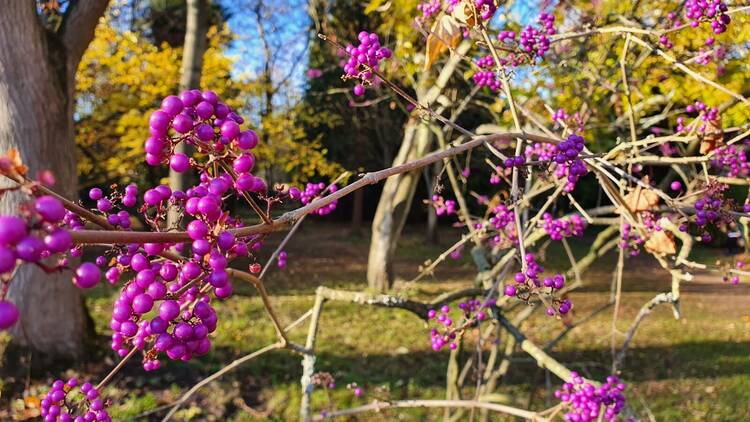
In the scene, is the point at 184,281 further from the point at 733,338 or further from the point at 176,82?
the point at 733,338

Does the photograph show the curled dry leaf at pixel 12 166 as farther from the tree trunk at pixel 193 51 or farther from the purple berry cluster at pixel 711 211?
the tree trunk at pixel 193 51

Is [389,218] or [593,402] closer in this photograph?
[593,402]

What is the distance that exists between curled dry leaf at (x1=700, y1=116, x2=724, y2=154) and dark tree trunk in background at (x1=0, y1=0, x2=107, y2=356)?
4232 millimetres

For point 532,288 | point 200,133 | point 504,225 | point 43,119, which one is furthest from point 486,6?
point 43,119

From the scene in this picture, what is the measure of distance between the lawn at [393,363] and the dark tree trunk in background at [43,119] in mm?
328

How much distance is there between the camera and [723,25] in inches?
65.2

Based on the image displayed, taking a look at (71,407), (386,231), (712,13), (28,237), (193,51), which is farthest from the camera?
(386,231)

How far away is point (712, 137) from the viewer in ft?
6.28

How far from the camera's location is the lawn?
456cm

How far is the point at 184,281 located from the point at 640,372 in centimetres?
610

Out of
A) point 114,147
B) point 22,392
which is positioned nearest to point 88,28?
point 22,392

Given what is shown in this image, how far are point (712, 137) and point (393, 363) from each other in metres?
4.36

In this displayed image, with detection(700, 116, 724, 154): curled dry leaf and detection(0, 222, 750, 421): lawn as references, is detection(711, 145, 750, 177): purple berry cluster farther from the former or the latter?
detection(0, 222, 750, 421): lawn

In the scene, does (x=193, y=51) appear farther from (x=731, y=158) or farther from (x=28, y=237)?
(x=28, y=237)
